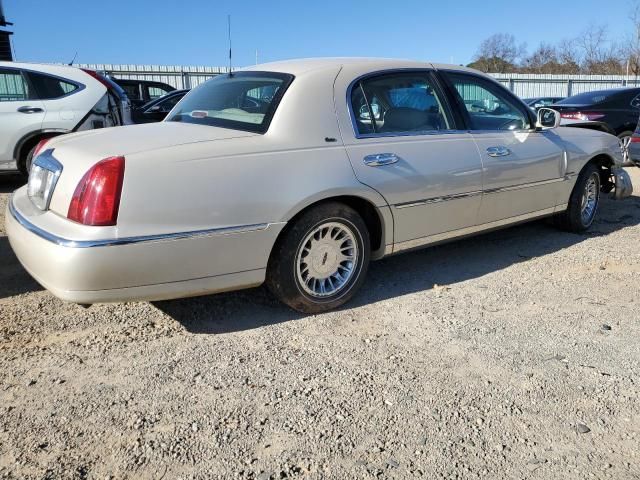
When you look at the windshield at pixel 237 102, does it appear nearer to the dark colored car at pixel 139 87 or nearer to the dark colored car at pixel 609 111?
the dark colored car at pixel 609 111

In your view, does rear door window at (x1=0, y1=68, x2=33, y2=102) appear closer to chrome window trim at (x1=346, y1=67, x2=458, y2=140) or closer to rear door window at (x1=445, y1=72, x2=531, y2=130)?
chrome window trim at (x1=346, y1=67, x2=458, y2=140)

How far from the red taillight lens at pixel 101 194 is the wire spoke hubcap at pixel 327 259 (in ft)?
3.68

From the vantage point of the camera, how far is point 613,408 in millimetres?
2613

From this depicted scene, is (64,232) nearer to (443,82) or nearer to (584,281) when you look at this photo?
(443,82)

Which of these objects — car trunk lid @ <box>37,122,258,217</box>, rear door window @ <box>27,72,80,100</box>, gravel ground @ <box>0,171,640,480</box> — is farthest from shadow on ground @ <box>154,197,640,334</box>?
rear door window @ <box>27,72,80,100</box>

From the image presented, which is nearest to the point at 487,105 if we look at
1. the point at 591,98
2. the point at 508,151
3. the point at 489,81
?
the point at 489,81

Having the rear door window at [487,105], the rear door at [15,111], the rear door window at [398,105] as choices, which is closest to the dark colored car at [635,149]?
the rear door window at [487,105]

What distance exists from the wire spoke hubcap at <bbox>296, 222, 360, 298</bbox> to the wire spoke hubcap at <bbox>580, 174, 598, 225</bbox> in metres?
2.91

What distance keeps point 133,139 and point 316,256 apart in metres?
1.28

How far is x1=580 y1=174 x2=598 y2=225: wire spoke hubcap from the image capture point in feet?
18.1

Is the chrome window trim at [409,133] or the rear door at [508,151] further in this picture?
the rear door at [508,151]

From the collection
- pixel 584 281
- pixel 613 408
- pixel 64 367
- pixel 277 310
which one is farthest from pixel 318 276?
pixel 584 281

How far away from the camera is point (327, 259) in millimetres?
3633

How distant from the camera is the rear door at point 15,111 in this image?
7.05 metres
